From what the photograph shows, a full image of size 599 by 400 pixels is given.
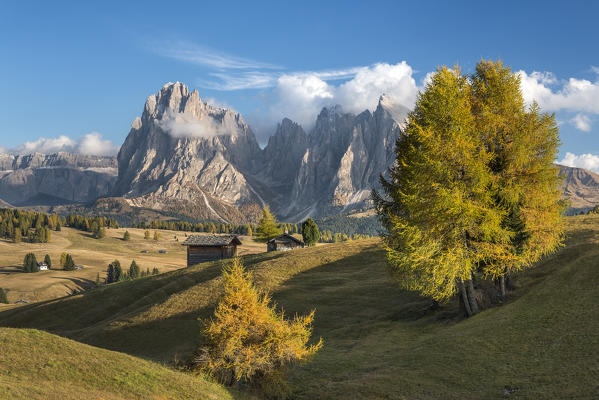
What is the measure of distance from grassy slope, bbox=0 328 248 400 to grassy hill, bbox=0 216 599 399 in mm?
6009

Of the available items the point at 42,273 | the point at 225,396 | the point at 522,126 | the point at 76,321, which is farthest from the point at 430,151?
the point at 42,273

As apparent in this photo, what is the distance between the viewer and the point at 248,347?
20719 mm

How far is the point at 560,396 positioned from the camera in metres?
16.1

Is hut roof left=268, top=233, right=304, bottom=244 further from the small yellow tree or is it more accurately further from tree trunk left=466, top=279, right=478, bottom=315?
the small yellow tree

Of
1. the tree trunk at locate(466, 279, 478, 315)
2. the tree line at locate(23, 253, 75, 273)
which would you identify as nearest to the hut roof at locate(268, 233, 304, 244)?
the tree trunk at locate(466, 279, 478, 315)

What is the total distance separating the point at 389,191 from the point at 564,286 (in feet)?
47.1

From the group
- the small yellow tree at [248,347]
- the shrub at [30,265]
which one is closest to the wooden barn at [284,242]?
the small yellow tree at [248,347]

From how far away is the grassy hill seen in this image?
19.0 meters

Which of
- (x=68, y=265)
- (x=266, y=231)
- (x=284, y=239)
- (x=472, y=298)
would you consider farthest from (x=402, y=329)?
(x=68, y=265)

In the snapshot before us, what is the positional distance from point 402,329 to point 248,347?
14.7 metres

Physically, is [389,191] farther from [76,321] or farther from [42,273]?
A: [42,273]

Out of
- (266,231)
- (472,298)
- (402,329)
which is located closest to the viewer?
(472,298)

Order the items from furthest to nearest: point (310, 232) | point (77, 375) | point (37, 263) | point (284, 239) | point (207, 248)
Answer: point (37, 263) → point (284, 239) → point (310, 232) → point (207, 248) → point (77, 375)

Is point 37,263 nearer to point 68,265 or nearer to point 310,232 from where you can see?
point 68,265
